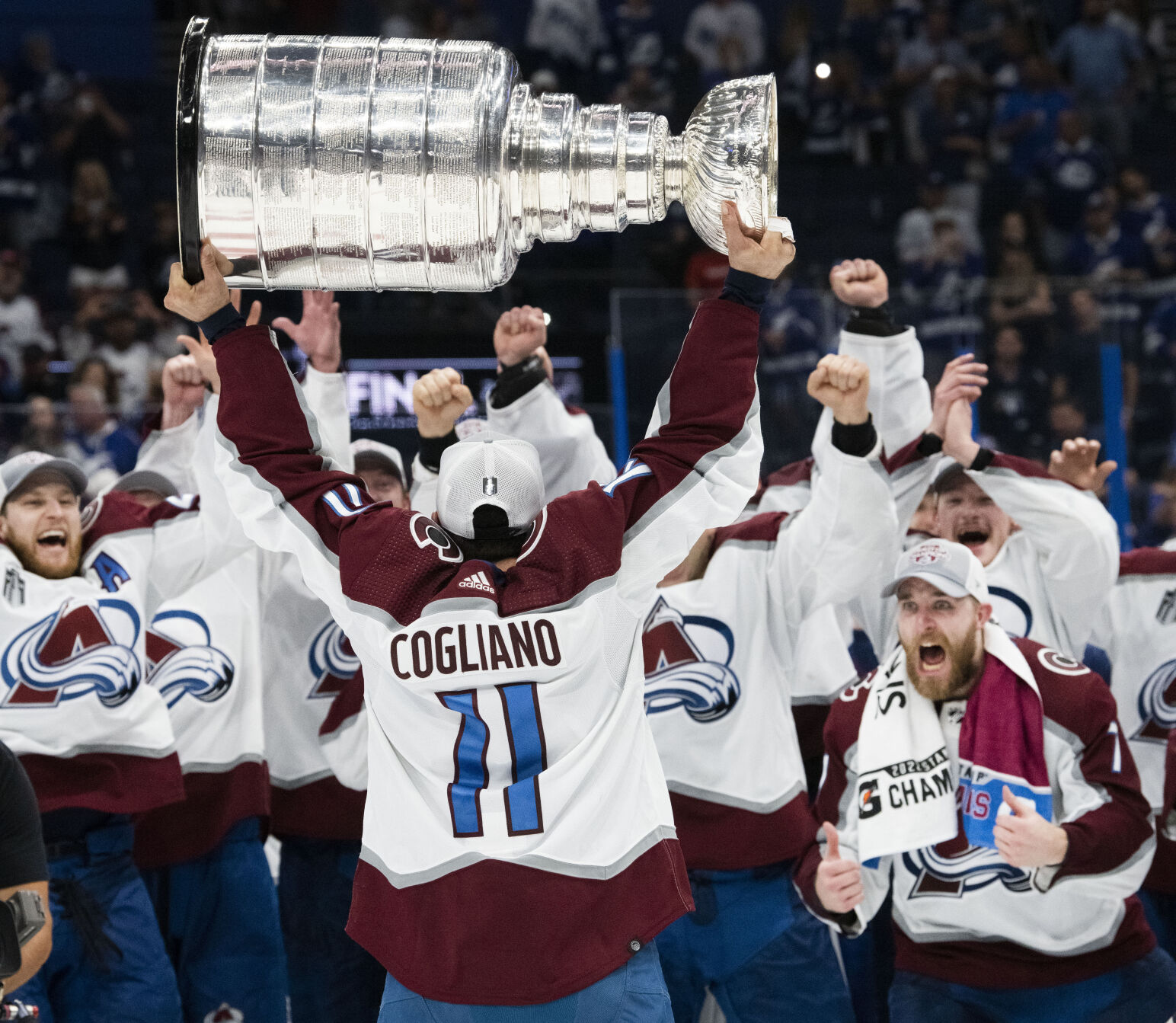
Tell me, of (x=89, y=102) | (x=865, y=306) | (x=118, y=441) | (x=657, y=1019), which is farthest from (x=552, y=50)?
(x=657, y=1019)

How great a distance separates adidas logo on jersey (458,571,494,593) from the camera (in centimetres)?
241

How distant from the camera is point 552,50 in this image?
10617 mm

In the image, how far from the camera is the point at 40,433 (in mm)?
6020

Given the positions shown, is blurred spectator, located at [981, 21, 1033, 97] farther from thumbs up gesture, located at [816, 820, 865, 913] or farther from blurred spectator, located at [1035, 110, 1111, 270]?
thumbs up gesture, located at [816, 820, 865, 913]

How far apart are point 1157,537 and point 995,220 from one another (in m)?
4.26

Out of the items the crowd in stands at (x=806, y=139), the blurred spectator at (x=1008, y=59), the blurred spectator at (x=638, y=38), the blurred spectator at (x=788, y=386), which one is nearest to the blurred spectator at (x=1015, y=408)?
the blurred spectator at (x=788, y=386)

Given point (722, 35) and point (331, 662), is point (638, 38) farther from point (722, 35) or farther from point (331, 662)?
point (331, 662)

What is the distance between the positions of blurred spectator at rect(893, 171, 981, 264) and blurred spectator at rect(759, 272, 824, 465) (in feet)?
12.3

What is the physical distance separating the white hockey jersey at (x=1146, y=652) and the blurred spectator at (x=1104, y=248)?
5.70 meters

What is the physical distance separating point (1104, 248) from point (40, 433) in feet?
21.3

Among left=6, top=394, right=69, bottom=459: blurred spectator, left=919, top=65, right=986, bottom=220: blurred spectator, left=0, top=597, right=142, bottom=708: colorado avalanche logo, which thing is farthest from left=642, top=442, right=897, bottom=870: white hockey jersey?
left=919, top=65, right=986, bottom=220: blurred spectator

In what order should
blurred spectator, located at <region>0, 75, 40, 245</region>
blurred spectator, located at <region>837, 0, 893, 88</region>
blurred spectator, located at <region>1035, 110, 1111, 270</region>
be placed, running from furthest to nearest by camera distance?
blurred spectator, located at <region>837, 0, 893, 88</region>
blurred spectator, located at <region>1035, 110, 1111, 270</region>
blurred spectator, located at <region>0, 75, 40, 245</region>

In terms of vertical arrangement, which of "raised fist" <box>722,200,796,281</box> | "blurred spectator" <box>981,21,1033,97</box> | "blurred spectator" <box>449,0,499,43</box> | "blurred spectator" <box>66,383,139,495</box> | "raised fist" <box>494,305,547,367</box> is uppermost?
"blurred spectator" <box>449,0,499,43</box>

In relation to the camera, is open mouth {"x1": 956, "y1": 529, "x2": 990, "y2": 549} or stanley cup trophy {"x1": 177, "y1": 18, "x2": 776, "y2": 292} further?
open mouth {"x1": 956, "y1": 529, "x2": 990, "y2": 549}
